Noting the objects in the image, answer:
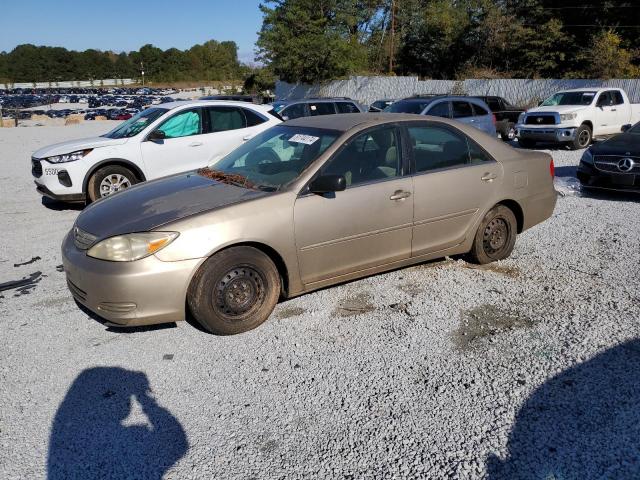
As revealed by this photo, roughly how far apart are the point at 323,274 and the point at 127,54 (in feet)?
487

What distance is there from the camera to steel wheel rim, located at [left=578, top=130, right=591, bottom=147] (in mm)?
14075

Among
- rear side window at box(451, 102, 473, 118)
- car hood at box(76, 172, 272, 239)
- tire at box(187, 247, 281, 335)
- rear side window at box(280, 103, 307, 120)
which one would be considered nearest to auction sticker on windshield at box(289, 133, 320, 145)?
car hood at box(76, 172, 272, 239)

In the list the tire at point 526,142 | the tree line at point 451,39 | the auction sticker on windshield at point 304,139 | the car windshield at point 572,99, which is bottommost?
the tire at point 526,142

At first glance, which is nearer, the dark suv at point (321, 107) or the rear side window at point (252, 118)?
the rear side window at point (252, 118)

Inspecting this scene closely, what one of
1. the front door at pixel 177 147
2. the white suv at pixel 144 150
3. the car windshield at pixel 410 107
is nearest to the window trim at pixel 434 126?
the white suv at pixel 144 150

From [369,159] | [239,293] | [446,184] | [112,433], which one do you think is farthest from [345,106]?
[112,433]

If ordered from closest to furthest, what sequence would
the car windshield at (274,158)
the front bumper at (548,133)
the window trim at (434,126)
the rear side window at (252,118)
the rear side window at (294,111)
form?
Result: the car windshield at (274,158) < the window trim at (434,126) < the rear side window at (252,118) < the front bumper at (548,133) < the rear side window at (294,111)

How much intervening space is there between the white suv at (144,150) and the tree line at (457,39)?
1181 inches

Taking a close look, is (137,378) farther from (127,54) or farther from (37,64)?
(127,54)

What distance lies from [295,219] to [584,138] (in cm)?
1318

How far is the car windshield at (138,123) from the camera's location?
8087 millimetres

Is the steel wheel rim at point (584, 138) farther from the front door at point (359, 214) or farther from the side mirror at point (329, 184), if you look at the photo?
the side mirror at point (329, 184)

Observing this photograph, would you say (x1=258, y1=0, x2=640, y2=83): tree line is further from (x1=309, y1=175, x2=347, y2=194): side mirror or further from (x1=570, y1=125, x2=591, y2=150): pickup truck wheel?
(x1=309, y1=175, x2=347, y2=194): side mirror

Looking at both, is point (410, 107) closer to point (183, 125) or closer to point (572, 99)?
point (572, 99)
